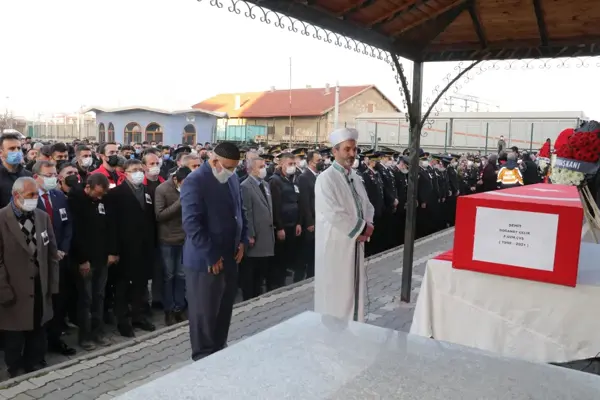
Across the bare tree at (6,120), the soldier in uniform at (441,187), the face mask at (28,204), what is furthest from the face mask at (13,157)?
the bare tree at (6,120)

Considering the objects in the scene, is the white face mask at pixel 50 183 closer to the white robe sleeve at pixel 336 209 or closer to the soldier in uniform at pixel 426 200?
the white robe sleeve at pixel 336 209

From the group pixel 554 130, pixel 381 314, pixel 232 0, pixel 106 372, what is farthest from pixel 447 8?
pixel 554 130

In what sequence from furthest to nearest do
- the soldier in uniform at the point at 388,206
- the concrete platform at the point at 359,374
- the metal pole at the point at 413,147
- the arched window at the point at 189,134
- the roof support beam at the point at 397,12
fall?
the arched window at the point at 189,134 → the soldier in uniform at the point at 388,206 → the metal pole at the point at 413,147 → the roof support beam at the point at 397,12 → the concrete platform at the point at 359,374

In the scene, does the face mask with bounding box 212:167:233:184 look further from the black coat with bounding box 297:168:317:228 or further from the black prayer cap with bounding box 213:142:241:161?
the black coat with bounding box 297:168:317:228

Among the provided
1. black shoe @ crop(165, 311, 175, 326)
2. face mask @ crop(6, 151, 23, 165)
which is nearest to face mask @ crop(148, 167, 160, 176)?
face mask @ crop(6, 151, 23, 165)

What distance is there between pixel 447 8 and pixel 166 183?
375cm

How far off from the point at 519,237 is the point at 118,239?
4606mm

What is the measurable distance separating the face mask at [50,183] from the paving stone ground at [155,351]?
1773 mm

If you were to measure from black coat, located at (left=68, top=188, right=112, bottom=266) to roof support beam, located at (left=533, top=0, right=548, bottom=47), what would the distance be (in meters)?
4.85

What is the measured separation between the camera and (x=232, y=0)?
3.63m

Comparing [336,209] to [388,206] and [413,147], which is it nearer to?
[413,147]

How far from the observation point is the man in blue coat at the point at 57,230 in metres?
5.24

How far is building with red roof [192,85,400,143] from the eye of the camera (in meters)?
39.5

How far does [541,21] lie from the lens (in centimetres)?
500
